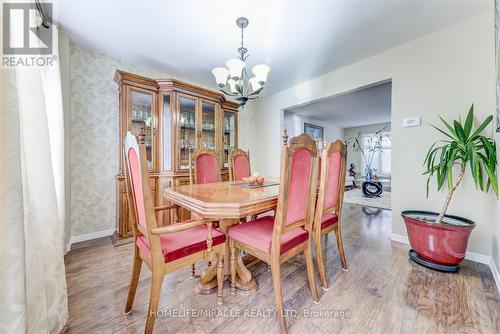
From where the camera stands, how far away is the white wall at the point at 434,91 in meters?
2.00

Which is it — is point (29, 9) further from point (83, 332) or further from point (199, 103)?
point (199, 103)

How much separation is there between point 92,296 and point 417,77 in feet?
Answer: 12.8

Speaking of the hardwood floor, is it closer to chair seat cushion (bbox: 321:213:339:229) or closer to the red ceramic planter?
the red ceramic planter

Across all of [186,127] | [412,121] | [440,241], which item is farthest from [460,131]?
[186,127]

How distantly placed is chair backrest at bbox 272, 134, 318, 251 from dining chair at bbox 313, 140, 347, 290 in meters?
0.14

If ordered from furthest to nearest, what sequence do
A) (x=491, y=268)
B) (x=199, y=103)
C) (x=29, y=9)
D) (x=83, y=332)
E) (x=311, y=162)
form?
(x=199, y=103) < (x=491, y=268) < (x=311, y=162) < (x=83, y=332) < (x=29, y=9)

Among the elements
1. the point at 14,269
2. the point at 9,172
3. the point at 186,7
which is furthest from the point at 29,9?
the point at 186,7

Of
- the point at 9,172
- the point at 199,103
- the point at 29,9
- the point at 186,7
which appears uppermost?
the point at 186,7

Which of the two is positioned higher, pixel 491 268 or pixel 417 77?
pixel 417 77

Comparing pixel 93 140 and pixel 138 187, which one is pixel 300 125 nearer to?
pixel 93 140

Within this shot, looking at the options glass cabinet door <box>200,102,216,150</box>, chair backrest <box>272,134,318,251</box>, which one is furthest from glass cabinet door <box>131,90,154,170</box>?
chair backrest <box>272,134,318,251</box>

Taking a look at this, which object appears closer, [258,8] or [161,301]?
[161,301]

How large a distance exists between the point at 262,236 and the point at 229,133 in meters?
2.66

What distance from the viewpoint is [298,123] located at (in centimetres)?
608
